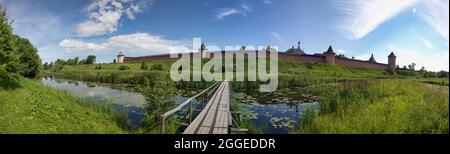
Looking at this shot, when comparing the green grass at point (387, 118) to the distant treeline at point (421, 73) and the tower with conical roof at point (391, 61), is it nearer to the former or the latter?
the distant treeline at point (421, 73)

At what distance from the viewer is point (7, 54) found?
12.1m

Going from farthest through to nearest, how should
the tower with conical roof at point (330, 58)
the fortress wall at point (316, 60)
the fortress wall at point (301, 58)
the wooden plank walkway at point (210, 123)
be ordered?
the tower with conical roof at point (330, 58) → the fortress wall at point (316, 60) → the fortress wall at point (301, 58) → the wooden plank walkway at point (210, 123)

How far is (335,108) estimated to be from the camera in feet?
30.8

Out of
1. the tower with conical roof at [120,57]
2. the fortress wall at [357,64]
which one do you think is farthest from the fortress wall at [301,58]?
the tower with conical roof at [120,57]

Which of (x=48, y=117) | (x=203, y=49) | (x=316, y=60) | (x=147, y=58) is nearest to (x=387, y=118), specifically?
(x=48, y=117)

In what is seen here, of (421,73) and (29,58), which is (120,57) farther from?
(421,73)

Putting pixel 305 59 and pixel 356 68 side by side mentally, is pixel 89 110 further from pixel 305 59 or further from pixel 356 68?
pixel 356 68

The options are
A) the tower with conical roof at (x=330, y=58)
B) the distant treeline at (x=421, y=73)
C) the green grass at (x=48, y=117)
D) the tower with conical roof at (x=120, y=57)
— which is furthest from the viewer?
the tower with conical roof at (x=120, y=57)

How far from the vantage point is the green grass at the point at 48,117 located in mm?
7350

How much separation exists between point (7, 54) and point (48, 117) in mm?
5548

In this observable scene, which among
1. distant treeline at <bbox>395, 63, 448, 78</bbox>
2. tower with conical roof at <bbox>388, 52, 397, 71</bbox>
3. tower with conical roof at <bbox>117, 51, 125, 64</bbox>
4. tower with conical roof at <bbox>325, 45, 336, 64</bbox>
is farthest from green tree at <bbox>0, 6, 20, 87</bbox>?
tower with conical roof at <bbox>388, 52, 397, 71</bbox>

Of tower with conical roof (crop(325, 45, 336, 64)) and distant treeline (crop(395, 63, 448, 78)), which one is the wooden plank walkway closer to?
distant treeline (crop(395, 63, 448, 78))

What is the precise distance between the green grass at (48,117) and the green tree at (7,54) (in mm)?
719
